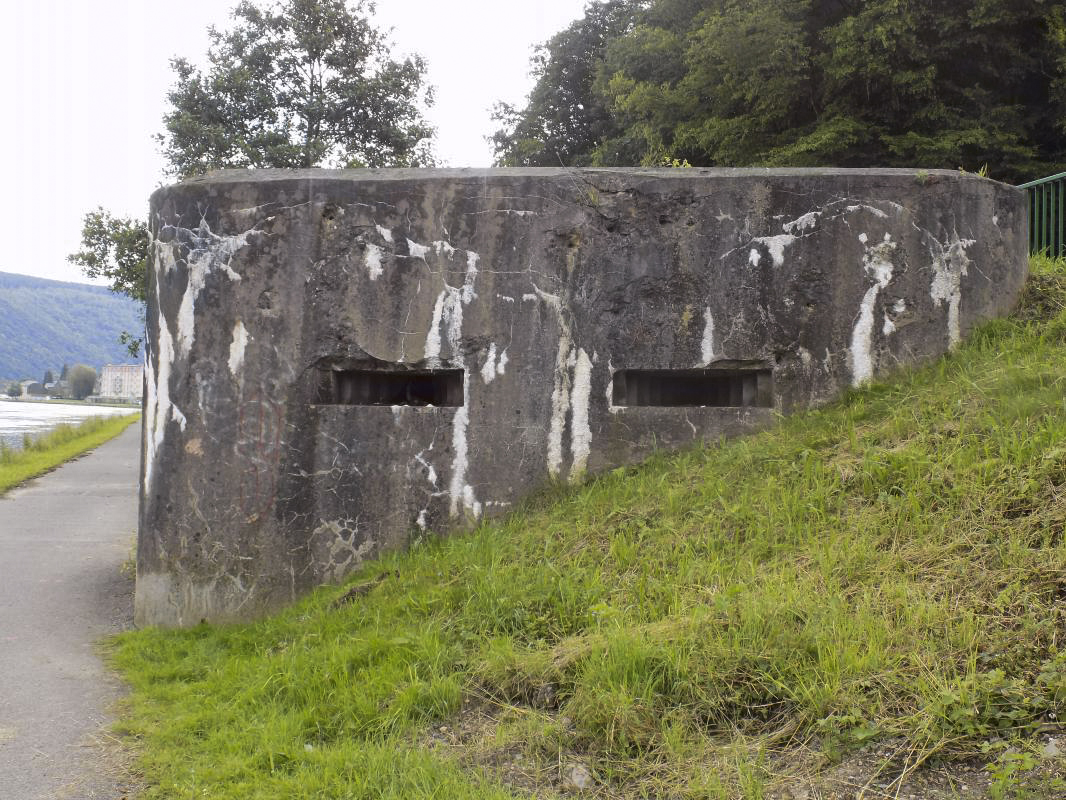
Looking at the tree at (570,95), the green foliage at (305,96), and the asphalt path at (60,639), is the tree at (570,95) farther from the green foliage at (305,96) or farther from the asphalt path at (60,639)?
the asphalt path at (60,639)

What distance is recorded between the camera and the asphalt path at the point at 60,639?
3707 millimetres

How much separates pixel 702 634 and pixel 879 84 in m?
11.8

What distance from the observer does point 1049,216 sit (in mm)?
7828

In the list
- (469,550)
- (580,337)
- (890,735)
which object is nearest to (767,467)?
(580,337)

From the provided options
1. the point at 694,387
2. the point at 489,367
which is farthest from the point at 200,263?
the point at 694,387

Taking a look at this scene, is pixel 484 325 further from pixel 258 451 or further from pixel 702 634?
pixel 702 634

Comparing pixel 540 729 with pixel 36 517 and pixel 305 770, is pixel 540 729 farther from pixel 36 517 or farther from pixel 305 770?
pixel 36 517

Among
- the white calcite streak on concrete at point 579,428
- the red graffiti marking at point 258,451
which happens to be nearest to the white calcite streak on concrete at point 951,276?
the white calcite streak on concrete at point 579,428

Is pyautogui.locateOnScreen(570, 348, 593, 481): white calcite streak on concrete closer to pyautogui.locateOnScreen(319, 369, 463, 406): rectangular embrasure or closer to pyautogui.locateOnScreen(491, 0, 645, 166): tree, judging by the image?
pyautogui.locateOnScreen(319, 369, 463, 406): rectangular embrasure

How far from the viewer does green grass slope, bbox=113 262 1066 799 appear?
10.2 feet

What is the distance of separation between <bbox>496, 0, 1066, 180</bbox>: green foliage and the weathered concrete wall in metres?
8.03

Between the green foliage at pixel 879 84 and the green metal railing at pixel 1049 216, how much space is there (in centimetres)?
480

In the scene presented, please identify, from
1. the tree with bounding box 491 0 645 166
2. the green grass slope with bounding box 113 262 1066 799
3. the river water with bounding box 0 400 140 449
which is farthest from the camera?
the river water with bounding box 0 400 140 449

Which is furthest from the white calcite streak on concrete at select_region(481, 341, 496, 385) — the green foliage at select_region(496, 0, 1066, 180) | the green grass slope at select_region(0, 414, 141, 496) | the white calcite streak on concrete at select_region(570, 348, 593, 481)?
the green grass slope at select_region(0, 414, 141, 496)
